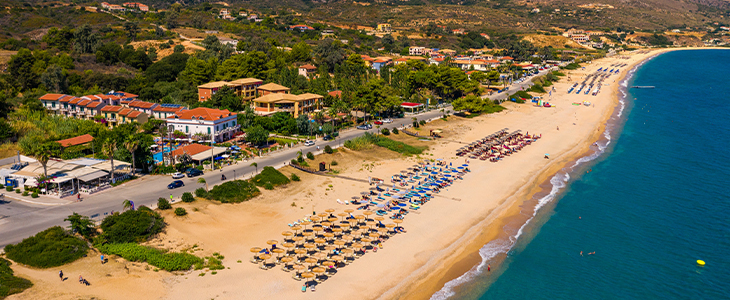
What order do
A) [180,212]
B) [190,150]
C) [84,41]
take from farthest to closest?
[84,41], [190,150], [180,212]

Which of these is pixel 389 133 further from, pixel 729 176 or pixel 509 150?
pixel 729 176

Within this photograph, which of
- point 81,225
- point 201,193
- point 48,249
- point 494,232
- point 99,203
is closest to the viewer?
point 48,249

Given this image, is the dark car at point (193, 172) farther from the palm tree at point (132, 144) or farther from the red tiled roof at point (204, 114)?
the red tiled roof at point (204, 114)

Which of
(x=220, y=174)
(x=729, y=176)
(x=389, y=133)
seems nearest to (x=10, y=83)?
(x=220, y=174)

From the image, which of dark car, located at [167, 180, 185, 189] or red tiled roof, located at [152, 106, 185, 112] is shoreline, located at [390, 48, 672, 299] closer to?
dark car, located at [167, 180, 185, 189]

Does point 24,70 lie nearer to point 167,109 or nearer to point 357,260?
point 167,109

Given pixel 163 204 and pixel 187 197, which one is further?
pixel 187 197

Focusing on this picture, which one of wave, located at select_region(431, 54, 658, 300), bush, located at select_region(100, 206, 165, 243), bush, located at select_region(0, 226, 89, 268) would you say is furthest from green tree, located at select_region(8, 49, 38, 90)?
wave, located at select_region(431, 54, 658, 300)

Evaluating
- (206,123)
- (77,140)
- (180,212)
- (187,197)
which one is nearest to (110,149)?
(187,197)
